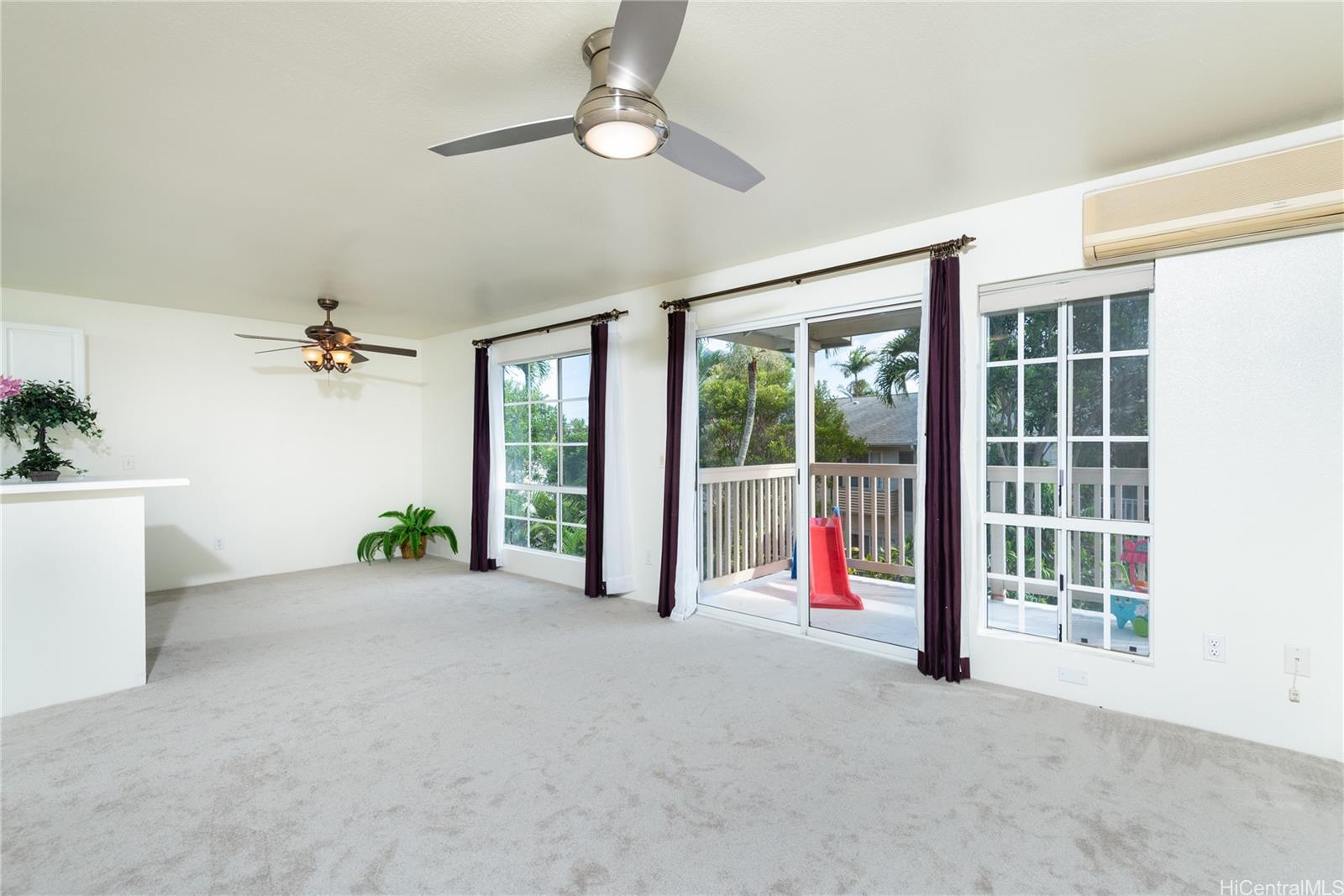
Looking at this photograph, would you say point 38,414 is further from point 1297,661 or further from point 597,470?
point 1297,661

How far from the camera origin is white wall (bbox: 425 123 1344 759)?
2379mm

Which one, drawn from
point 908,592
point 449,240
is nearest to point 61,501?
point 449,240

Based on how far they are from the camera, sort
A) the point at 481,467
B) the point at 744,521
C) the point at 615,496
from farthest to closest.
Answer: the point at 481,467, the point at 744,521, the point at 615,496

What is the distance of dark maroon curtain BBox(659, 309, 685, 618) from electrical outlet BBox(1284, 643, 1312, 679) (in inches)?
A: 122

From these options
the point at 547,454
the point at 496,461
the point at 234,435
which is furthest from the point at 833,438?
the point at 234,435

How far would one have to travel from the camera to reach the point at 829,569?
4.84m

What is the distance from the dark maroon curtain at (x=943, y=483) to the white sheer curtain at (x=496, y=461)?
13.4ft

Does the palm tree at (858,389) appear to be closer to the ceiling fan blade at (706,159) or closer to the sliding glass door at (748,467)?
the sliding glass door at (748,467)

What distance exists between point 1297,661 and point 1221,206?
184cm

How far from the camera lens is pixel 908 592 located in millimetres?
5078

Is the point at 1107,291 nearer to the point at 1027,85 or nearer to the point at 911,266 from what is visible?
the point at 911,266

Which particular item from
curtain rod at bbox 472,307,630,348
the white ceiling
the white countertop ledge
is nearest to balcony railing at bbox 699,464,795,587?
curtain rod at bbox 472,307,630,348

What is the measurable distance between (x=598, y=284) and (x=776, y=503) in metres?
2.44

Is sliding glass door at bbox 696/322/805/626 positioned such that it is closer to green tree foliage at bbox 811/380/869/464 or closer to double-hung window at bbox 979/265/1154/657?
green tree foliage at bbox 811/380/869/464
